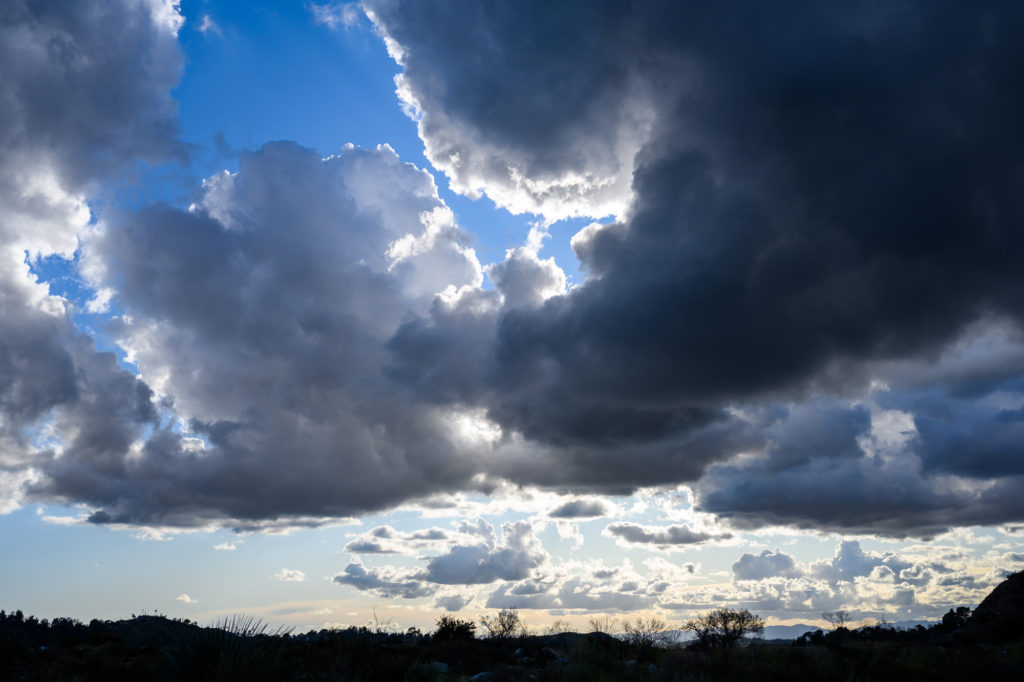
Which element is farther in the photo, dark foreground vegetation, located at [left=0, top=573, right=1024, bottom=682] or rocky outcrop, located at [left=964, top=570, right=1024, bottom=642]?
rocky outcrop, located at [left=964, top=570, right=1024, bottom=642]

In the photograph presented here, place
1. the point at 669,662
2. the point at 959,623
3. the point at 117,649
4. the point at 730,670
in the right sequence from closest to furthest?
1. the point at 730,670
2. the point at 669,662
3. the point at 117,649
4. the point at 959,623

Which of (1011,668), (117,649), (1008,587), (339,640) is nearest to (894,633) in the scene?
(1008,587)

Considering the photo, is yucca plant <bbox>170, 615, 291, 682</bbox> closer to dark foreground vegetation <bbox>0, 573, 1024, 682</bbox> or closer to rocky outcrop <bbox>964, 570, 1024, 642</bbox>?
dark foreground vegetation <bbox>0, 573, 1024, 682</bbox>

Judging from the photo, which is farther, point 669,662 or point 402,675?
point 669,662

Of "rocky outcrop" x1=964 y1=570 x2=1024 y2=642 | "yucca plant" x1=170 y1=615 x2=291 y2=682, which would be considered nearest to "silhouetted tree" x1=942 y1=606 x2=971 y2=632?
"rocky outcrop" x1=964 y1=570 x2=1024 y2=642

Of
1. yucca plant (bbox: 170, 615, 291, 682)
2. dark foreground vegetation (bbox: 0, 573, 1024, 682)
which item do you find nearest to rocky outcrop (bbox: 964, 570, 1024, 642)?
dark foreground vegetation (bbox: 0, 573, 1024, 682)

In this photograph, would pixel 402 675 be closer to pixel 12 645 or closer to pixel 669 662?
pixel 669 662

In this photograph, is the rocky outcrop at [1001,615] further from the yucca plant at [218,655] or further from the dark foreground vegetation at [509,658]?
the yucca plant at [218,655]

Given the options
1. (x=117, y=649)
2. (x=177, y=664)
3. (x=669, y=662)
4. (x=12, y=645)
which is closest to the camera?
(x=177, y=664)

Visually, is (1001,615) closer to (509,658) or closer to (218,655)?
(509,658)

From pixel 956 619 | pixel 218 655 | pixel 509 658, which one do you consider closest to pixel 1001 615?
pixel 956 619

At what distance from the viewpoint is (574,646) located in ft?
93.6

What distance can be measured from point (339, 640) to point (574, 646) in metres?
10.9

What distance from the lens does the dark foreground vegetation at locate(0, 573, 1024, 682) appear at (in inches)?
689
